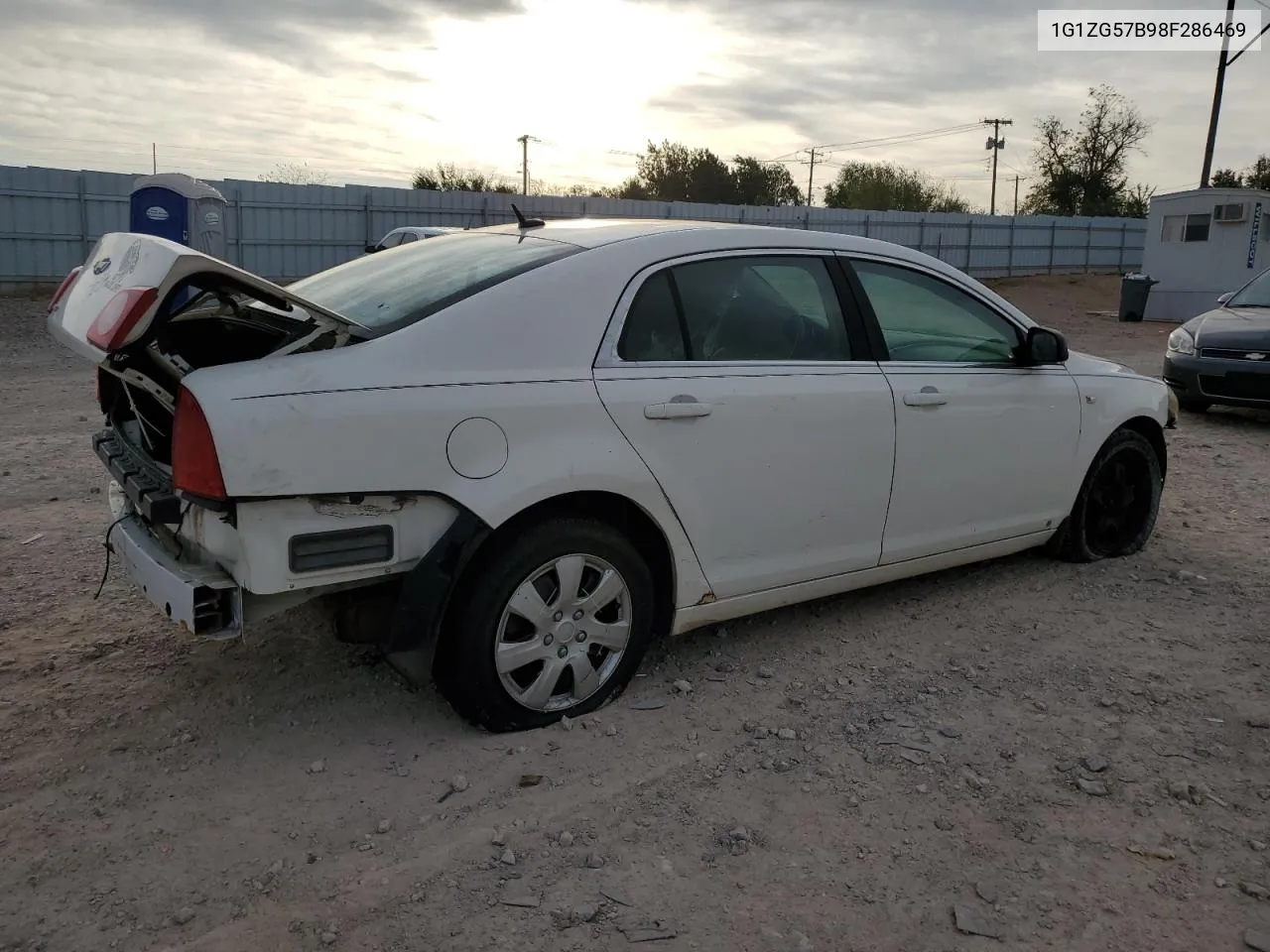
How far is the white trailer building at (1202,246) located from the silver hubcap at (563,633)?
21.2m

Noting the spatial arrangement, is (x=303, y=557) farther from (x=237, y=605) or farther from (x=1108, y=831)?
(x=1108, y=831)

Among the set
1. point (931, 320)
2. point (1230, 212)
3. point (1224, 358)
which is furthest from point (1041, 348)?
point (1230, 212)

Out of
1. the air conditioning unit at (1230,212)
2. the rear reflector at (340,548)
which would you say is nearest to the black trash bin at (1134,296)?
the air conditioning unit at (1230,212)

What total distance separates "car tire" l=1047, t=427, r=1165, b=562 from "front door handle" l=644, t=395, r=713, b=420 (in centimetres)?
239

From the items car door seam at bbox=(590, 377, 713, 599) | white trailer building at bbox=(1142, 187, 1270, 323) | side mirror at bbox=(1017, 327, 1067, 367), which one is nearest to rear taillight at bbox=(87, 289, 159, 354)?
car door seam at bbox=(590, 377, 713, 599)

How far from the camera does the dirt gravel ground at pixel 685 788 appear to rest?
2.56m

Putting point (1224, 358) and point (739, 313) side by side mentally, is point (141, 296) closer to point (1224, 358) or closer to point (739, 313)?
point (739, 313)

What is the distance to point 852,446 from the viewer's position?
3934 millimetres

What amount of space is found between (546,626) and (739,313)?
4.40 feet

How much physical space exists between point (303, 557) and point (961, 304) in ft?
9.69

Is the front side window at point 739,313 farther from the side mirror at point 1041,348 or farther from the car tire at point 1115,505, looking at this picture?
the car tire at point 1115,505

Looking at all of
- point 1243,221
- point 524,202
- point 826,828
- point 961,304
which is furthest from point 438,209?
point 826,828

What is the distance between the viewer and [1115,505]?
5.24 meters

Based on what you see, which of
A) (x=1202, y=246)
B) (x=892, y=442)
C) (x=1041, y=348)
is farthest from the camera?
(x=1202, y=246)
